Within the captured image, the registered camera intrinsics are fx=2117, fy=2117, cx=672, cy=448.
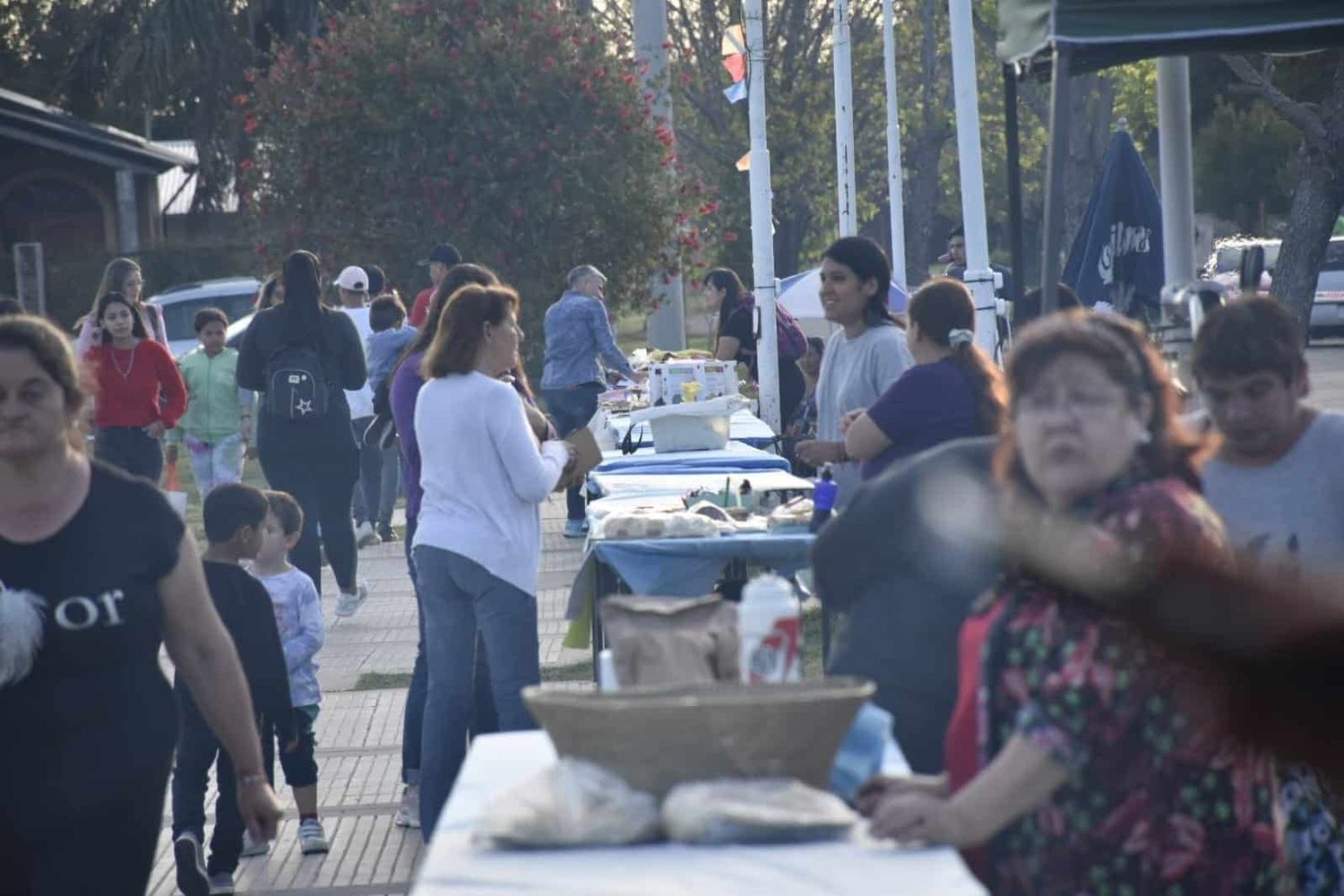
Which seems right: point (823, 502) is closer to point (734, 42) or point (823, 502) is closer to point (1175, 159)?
point (1175, 159)

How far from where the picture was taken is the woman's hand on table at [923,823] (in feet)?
10.4

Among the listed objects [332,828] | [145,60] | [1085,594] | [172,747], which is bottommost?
[332,828]

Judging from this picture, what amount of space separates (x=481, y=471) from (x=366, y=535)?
9.13m

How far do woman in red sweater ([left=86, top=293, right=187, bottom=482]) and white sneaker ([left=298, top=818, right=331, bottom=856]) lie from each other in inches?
216

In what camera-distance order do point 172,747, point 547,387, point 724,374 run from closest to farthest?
point 172,747 → point 724,374 → point 547,387

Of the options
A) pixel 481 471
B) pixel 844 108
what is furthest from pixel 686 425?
pixel 844 108

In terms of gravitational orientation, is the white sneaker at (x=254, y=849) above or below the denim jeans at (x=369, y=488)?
below

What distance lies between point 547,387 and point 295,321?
12.6ft

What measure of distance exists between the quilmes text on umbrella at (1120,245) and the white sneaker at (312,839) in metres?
3.78

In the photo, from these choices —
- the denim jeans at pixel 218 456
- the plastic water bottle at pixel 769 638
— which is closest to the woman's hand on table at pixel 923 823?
the plastic water bottle at pixel 769 638

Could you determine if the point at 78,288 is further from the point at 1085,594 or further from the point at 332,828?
the point at 1085,594

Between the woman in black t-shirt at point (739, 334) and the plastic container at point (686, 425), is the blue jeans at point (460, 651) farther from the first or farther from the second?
the woman in black t-shirt at point (739, 334)

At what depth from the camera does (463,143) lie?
2150 cm

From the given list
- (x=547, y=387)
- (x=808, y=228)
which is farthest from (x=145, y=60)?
(x=547, y=387)
